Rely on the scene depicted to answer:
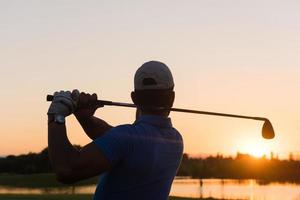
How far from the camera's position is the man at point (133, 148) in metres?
2.82

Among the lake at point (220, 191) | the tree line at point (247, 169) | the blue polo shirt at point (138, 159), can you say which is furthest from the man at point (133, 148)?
the tree line at point (247, 169)

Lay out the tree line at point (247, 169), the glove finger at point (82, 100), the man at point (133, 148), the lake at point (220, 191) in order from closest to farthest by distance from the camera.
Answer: the man at point (133, 148)
the glove finger at point (82, 100)
the lake at point (220, 191)
the tree line at point (247, 169)

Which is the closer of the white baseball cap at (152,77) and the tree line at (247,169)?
the white baseball cap at (152,77)

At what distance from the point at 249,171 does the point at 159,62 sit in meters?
137

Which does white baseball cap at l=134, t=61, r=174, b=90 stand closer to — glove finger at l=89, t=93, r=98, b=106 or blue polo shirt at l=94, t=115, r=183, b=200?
blue polo shirt at l=94, t=115, r=183, b=200

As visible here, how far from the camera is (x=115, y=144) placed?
2881 millimetres

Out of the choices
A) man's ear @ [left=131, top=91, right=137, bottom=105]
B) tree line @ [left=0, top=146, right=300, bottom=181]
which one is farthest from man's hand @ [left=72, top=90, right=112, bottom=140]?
tree line @ [left=0, top=146, right=300, bottom=181]

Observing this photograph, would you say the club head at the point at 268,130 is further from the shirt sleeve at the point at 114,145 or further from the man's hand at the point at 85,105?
the shirt sleeve at the point at 114,145

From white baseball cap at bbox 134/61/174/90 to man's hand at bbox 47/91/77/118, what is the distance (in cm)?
32

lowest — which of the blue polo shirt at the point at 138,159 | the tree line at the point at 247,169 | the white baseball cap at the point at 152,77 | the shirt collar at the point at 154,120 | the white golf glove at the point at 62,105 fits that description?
the tree line at the point at 247,169

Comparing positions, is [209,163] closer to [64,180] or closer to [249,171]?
[249,171]

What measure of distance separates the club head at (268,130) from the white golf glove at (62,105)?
1.52 m

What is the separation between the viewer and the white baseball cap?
3137 mm

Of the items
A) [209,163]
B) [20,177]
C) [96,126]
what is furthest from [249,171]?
[96,126]
